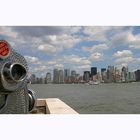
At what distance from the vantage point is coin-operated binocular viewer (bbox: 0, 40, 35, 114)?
65 cm

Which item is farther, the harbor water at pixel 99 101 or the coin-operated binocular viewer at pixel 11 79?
the harbor water at pixel 99 101

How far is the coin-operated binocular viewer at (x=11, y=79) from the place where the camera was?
0.65 meters

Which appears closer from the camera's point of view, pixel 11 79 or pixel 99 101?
pixel 11 79

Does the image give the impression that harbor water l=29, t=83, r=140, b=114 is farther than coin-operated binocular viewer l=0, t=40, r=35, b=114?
Yes

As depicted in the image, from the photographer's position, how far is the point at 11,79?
651 millimetres

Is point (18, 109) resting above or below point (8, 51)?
below
